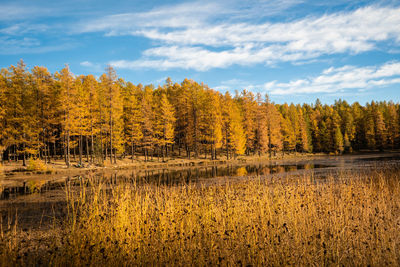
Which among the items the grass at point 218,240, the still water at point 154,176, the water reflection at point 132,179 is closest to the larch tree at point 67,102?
the still water at point 154,176

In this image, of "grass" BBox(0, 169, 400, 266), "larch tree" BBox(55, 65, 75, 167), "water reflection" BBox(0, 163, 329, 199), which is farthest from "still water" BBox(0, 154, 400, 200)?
"larch tree" BBox(55, 65, 75, 167)

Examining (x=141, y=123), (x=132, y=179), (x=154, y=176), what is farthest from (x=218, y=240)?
(x=141, y=123)

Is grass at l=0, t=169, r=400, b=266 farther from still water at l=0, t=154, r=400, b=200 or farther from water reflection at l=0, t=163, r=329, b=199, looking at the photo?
still water at l=0, t=154, r=400, b=200

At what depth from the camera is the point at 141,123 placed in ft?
140

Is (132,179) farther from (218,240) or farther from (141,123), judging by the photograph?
(141,123)

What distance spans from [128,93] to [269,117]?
31133mm

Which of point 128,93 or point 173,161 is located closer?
point 173,161

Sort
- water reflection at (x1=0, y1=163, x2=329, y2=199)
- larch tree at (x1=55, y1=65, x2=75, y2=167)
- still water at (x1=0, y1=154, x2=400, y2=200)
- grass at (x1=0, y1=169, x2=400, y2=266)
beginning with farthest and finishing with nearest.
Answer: larch tree at (x1=55, y1=65, x2=75, y2=167) → still water at (x1=0, y1=154, x2=400, y2=200) → water reflection at (x1=0, y1=163, x2=329, y2=199) → grass at (x1=0, y1=169, x2=400, y2=266)

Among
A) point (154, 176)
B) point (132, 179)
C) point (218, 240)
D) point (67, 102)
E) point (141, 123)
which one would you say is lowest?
point (154, 176)

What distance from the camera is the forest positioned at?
32.6m

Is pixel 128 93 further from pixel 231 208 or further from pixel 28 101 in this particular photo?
pixel 231 208

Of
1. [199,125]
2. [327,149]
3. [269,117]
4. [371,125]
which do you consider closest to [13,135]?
[199,125]

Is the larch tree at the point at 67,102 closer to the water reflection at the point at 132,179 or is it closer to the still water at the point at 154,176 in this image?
the still water at the point at 154,176

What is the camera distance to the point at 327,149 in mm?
66562
